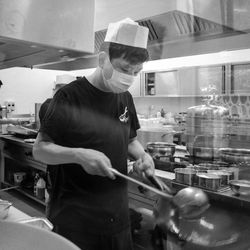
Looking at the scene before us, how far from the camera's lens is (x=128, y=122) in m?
1.07

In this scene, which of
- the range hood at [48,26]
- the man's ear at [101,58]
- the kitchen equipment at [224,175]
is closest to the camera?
the range hood at [48,26]

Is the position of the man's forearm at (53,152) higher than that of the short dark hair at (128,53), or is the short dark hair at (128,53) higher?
the short dark hair at (128,53)

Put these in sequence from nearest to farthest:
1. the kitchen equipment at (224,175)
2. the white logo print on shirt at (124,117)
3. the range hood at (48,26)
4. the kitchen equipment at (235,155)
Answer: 1. the range hood at (48,26)
2. the white logo print on shirt at (124,117)
3. the kitchen equipment at (224,175)
4. the kitchen equipment at (235,155)

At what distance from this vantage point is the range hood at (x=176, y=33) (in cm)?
88

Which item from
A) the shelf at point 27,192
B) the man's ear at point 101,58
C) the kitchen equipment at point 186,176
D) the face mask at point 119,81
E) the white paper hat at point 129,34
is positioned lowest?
the shelf at point 27,192

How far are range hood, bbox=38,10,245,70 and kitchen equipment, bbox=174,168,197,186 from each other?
473 mm

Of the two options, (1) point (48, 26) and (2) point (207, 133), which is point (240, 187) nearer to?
(2) point (207, 133)

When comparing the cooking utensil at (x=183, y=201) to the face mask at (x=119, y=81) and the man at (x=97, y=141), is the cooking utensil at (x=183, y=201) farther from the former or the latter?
the face mask at (x=119, y=81)

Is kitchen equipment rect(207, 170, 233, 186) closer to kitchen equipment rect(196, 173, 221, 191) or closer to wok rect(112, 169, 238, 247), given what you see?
kitchen equipment rect(196, 173, 221, 191)

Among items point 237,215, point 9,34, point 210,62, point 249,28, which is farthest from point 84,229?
point 210,62

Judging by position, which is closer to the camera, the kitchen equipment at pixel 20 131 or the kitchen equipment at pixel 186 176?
the kitchen equipment at pixel 186 176

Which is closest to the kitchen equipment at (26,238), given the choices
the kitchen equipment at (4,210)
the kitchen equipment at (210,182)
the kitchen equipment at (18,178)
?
the kitchen equipment at (4,210)

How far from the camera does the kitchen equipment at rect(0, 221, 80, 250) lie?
0.56 metres

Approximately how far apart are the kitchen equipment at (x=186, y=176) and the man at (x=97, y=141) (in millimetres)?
233
